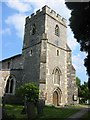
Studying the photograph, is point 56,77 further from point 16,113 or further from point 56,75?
point 16,113

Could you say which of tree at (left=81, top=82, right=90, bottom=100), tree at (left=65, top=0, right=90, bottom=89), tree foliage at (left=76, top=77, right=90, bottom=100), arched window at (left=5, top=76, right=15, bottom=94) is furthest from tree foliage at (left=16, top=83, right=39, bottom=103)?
tree foliage at (left=76, top=77, right=90, bottom=100)

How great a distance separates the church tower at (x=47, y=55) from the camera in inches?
1250

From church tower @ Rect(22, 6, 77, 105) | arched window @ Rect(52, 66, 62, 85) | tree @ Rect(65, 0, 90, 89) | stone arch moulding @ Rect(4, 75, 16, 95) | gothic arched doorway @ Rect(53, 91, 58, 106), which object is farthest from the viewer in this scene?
stone arch moulding @ Rect(4, 75, 16, 95)

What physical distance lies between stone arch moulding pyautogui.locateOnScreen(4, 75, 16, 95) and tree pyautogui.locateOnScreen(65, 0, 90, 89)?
1801cm

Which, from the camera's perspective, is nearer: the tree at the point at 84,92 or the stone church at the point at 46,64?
the stone church at the point at 46,64

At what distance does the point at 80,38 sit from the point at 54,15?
19049mm

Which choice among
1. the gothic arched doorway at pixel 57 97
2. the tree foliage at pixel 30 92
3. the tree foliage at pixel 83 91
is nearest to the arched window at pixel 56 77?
the gothic arched doorway at pixel 57 97

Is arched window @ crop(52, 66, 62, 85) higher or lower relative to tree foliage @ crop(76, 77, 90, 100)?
higher

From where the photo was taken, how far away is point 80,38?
18.3 meters

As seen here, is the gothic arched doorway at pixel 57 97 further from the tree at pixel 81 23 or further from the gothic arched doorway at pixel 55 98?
the tree at pixel 81 23

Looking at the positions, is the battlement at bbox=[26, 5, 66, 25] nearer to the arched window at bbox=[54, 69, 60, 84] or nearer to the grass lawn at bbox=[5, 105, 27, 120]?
the arched window at bbox=[54, 69, 60, 84]

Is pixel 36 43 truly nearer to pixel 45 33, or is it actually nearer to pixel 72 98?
pixel 45 33

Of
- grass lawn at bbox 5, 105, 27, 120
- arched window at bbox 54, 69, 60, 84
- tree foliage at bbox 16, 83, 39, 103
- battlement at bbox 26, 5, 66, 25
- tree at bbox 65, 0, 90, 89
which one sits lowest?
grass lawn at bbox 5, 105, 27, 120

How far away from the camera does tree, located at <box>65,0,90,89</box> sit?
55.5 feet
